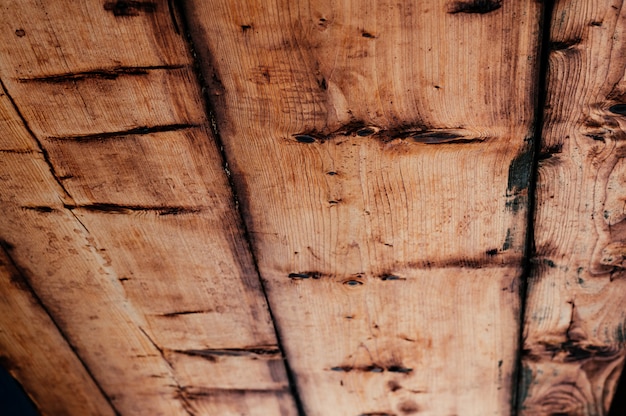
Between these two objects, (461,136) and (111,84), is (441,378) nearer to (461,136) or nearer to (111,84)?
(461,136)

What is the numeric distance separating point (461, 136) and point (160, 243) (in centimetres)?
49

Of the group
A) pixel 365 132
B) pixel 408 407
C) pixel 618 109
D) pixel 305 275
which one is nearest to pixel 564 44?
pixel 618 109

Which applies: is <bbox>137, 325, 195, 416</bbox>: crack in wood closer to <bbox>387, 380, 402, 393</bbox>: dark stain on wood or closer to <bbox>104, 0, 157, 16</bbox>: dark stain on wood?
<bbox>387, 380, 402, 393</bbox>: dark stain on wood

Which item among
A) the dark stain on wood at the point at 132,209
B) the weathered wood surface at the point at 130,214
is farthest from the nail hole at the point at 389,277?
the dark stain on wood at the point at 132,209

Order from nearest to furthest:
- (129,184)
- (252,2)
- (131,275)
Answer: (252,2), (129,184), (131,275)

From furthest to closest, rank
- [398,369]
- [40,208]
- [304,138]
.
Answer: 1. [398,369]
2. [40,208]
3. [304,138]

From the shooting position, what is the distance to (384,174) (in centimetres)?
68

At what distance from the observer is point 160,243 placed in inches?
31.0

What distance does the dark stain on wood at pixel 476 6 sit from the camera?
0.56m

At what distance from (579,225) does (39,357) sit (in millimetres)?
1017

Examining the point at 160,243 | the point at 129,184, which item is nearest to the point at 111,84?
the point at 129,184

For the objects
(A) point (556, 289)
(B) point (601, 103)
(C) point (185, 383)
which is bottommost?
(C) point (185, 383)

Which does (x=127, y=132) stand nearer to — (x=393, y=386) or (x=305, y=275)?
(x=305, y=275)

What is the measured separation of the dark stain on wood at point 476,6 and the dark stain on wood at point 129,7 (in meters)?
0.35
